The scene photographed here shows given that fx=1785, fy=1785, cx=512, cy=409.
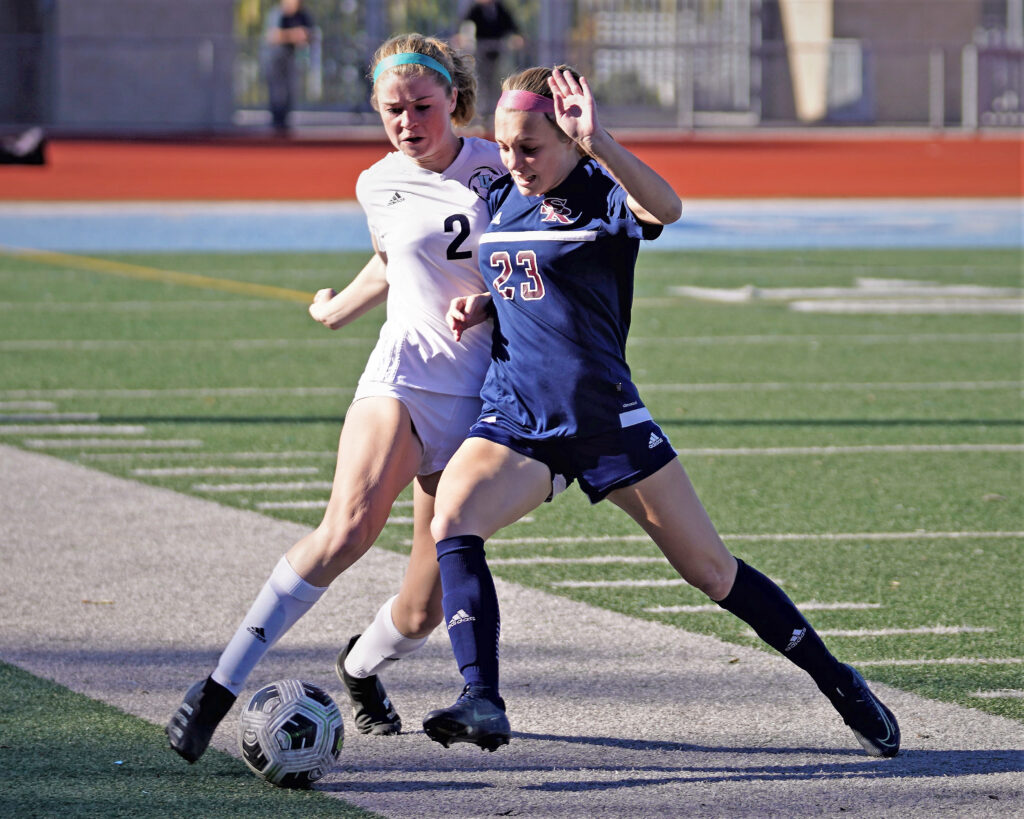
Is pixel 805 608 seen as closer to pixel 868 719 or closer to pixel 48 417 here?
pixel 868 719

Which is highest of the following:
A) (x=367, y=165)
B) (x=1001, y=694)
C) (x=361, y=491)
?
(x=361, y=491)

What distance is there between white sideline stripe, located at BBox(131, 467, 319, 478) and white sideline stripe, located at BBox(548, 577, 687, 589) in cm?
257

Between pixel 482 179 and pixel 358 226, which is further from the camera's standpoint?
pixel 358 226

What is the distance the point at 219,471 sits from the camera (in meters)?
9.16

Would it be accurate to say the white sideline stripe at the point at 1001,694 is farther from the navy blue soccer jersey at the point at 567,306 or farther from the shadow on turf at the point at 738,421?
the shadow on turf at the point at 738,421

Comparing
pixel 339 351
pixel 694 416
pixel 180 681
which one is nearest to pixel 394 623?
pixel 180 681

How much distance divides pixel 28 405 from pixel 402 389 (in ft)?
22.3

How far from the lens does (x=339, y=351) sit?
14.0m

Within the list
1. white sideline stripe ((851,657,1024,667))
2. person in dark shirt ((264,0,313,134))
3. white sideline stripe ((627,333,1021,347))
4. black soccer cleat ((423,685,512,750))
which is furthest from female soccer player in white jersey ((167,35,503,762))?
person in dark shirt ((264,0,313,134))

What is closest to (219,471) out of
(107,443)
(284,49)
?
(107,443)

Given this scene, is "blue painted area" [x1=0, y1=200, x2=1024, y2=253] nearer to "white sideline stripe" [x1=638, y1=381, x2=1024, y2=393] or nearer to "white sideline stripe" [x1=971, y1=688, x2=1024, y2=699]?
"white sideline stripe" [x1=638, y1=381, x2=1024, y2=393]

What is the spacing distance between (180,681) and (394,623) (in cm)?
89

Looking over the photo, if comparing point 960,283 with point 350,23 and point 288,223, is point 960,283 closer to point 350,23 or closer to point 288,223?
point 288,223

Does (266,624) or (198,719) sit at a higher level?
(266,624)
